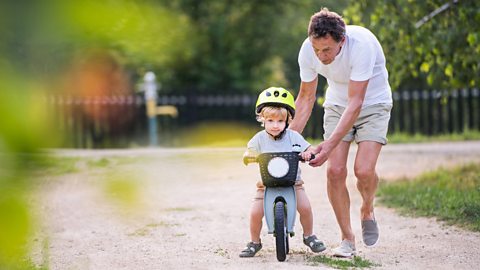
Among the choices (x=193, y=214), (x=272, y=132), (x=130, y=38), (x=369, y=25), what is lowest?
(x=193, y=214)

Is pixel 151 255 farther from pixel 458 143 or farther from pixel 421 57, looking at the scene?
pixel 458 143

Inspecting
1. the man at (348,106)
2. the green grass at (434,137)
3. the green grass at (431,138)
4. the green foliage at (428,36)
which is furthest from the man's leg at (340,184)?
the green grass at (434,137)

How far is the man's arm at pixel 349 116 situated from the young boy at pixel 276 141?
4.0 inches

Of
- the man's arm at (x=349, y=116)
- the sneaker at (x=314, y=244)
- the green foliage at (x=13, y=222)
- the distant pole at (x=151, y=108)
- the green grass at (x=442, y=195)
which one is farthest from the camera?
the distant pole at (x=151, y=108)

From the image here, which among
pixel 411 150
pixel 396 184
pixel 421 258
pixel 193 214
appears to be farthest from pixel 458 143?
pixel 421 258

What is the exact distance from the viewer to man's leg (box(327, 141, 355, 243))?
5.02 metres

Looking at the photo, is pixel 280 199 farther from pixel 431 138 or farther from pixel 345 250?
pixel 431 138

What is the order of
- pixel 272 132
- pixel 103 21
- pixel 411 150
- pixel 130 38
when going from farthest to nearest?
pixel 411 150 < pixel 272 132 < pixel 130 38 < pixel 103 21

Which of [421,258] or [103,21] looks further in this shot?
[421,258]

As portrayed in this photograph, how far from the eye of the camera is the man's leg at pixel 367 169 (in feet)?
16.4

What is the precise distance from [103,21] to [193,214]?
662cm

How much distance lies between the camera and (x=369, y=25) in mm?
9547

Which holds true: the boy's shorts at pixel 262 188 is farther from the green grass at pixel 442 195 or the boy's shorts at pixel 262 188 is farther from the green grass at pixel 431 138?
the green grass at pixel 431 138

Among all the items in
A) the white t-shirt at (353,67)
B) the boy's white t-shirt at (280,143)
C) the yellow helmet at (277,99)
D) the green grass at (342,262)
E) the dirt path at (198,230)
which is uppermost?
the white t-shirt at (353,67)
